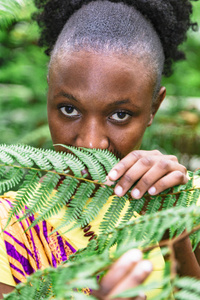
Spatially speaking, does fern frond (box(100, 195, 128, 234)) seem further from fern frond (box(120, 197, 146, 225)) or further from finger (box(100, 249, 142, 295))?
finger (box(100, 249, 142, 295))

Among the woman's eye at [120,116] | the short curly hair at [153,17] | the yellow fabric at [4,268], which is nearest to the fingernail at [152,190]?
the woman's eye at [120,116]

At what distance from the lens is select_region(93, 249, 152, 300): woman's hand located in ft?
1.50

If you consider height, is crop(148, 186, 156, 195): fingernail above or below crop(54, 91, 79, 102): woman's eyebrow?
below

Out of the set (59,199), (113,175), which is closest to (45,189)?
(59,199)

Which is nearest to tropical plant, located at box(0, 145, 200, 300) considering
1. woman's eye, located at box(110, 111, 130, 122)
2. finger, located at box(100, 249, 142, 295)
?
finger, located at box(100, 249, 142, 295)

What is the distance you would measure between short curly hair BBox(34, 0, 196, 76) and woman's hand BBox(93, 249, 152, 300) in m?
1.07

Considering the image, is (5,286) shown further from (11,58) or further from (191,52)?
(191,52)

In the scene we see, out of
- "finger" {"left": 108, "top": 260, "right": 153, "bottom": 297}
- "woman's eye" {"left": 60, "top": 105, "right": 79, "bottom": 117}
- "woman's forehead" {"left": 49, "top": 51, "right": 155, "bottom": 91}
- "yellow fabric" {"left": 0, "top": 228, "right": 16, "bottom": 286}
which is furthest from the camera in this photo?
"woman's eye" {"left": 60, "top": 105, "right": 79, "bottom": 117}

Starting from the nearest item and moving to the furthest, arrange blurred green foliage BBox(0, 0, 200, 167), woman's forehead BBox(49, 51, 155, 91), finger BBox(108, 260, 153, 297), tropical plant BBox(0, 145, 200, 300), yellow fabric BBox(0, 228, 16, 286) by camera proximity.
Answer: finger BBox(108, 260, 153, 297)
tropical plant BBox(0, 145, 200, 300)
yellow fabric BBox(0, 228, 16, 286)
woman's forehead BBox(49, 51, 155, 91)
blurred green foliage BBox(0, 0, 200, 167)

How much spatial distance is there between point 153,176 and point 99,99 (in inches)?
17.0

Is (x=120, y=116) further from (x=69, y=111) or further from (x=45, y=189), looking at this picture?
(x=45, y=189)

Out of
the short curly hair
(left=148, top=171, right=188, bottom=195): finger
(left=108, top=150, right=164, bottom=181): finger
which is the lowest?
(left=148, top=171, right=188, bottom=195): finger

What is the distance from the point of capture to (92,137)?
1.28m

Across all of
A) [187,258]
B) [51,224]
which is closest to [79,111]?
[51,224]
